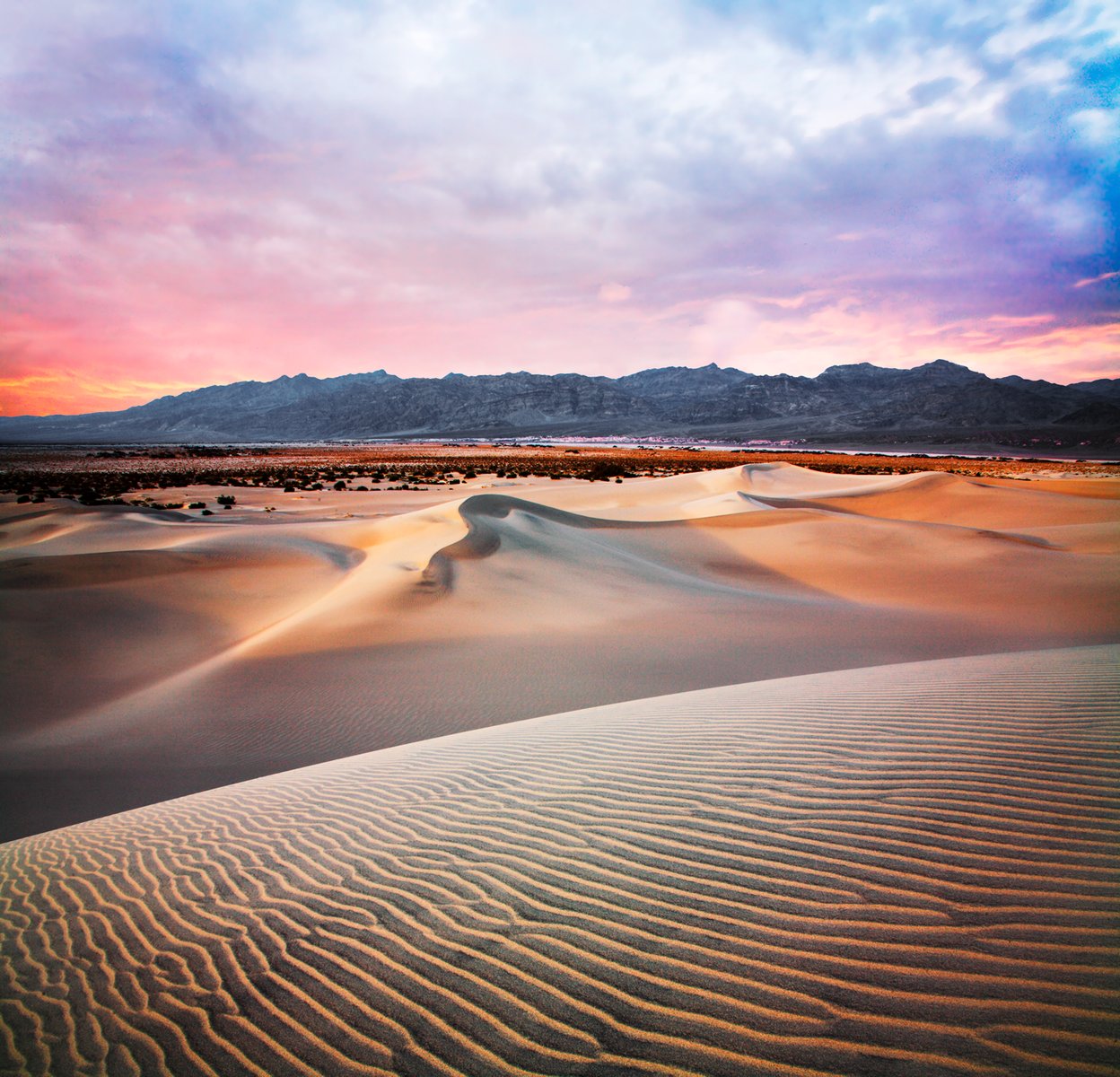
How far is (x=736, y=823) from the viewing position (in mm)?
2668

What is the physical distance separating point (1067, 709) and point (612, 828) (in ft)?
9.92

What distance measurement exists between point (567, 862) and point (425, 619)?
24.6ft

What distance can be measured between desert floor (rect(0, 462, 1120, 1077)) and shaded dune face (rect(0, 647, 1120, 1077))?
13mm

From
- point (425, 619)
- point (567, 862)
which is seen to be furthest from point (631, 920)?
point (425, 619)

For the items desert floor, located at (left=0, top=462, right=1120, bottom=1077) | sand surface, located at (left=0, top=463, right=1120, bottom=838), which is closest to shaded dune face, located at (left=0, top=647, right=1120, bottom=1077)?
desert floor, located at (left=0, top=462, right=1120, bottom=1077)

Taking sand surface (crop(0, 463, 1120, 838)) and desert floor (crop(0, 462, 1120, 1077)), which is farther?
sand surface (crop(0, 463, 1120, 838))

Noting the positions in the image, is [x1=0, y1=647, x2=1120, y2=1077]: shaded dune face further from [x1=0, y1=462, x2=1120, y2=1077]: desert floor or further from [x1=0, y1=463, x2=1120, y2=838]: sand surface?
[x1=0, y1=463, x2=1120, y2=838]: sand surface

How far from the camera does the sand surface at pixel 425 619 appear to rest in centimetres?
657

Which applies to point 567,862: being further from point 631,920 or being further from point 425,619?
point 425,619

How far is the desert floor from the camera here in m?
1.72

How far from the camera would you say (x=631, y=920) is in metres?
2.14

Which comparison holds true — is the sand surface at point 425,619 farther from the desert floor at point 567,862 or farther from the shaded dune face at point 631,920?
the shaded dune face at point 631,920

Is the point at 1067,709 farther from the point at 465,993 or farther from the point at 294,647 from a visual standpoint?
the point at 294,647

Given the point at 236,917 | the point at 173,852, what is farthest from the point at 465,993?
the point at 173,852
